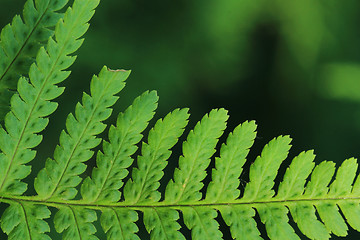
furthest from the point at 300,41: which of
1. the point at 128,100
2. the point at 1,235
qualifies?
the point at 1,235

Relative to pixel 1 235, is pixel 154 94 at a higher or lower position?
higher

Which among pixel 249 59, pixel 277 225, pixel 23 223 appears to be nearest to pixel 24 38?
pixel 23 223

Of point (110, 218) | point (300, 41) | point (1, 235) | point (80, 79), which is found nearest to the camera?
point (110, 218)

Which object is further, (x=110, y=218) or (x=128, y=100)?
(x=128, y=100)

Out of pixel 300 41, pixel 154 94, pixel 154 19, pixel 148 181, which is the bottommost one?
pixel 148 181

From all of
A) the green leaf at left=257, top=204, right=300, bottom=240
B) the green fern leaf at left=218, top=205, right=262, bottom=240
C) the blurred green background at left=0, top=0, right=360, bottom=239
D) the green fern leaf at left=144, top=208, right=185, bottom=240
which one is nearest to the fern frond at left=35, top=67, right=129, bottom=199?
the green fern leaf at left=144, top=208, right=185, bottom=240

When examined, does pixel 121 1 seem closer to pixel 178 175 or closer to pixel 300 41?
pixel 300 41

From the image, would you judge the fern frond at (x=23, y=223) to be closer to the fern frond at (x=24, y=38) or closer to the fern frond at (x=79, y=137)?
the fern frond at (x=79, y=137)

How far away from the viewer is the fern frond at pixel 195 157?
1.49 m

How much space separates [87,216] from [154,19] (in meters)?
2.21

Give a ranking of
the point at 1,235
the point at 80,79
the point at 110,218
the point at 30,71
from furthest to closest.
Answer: the point at 80,79 < the point at 1,235 < the point at 110,218 < the point at 30,71

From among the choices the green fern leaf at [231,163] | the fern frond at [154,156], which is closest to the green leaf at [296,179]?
the green fern leaf at [231,163]

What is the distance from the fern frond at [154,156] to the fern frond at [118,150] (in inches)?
1.7

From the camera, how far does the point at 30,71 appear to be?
1346 millimetres
